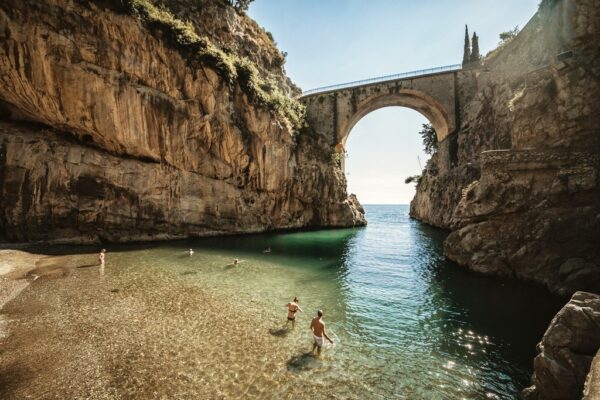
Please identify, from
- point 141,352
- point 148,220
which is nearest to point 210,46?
point 148,220

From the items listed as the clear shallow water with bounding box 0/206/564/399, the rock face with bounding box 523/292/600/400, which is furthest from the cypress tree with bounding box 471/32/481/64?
the rock face with bounding box 523/292/600/400

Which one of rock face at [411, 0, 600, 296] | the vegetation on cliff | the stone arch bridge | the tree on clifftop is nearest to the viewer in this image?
rock face at [411, 0, 600, 296]

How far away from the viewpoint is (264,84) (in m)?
30.0

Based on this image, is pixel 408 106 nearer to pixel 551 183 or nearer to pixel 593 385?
pixel 551 183

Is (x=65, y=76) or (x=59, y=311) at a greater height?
(x=65, y=76)

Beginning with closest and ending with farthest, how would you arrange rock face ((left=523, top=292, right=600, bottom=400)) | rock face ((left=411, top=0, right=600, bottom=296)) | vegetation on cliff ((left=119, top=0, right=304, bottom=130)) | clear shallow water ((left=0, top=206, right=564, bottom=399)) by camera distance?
1. rock face ((left=523, top=292, right=600, bottom=400))
2. clear shallow water ((left=0, top=206, right=564, bottom=399))
3. rock face ((left=411, top=0, right=600, bottom=296))
4. vegetation on cliff ((left=119, top=0, right=304, bottom=130))

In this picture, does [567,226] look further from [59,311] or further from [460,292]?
[59,311]

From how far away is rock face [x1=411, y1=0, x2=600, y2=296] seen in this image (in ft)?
35.9

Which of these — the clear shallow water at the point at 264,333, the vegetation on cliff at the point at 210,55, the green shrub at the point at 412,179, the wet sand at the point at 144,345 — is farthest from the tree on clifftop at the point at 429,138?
the wet sand at the point at 144,345

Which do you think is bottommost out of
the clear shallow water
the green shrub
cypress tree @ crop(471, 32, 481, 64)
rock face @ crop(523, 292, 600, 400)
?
the clear shallow water

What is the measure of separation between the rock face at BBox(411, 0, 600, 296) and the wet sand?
10629mm

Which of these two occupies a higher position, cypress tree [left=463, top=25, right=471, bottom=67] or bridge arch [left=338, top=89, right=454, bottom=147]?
cypress tree [left=463, top=25, right=471, bottom=67]

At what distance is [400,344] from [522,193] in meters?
10.7

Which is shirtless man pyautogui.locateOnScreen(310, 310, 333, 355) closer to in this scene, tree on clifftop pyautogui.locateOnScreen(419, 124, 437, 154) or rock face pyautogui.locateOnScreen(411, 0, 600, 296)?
rock face pyautogui.locateOnScreen(411, 0, 600, 296)
